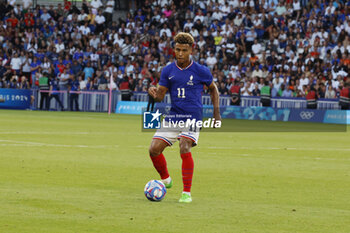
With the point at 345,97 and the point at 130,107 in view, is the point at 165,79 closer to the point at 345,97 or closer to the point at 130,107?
the point at 345,97

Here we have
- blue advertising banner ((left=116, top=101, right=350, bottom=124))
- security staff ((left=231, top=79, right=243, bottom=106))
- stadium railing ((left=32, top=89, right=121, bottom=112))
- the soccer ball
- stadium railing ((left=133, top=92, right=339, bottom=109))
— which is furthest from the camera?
stadium railing ((left=32, top=89, right=121, bottom=112))

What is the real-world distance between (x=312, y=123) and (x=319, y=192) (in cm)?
2404

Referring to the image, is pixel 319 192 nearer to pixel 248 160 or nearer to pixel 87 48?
pixel 248 160

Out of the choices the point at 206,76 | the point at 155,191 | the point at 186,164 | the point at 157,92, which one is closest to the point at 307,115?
the point at 206,76

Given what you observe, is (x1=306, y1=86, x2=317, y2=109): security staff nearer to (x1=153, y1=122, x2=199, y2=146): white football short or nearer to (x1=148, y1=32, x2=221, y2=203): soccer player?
(x1=148, y1=32, x2=221, y2=203): soccer player

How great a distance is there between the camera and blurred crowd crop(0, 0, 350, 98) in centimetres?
3753

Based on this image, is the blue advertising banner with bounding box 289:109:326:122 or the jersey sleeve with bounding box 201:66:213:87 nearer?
the jersey sleeve with bounding box 201:66:213:87

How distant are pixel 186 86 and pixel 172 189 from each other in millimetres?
1671

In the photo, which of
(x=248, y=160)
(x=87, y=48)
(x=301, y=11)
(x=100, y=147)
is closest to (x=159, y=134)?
(x=248, y=160)

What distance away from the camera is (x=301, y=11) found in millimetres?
41281

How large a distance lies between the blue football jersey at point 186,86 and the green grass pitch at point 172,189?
3.69 ft

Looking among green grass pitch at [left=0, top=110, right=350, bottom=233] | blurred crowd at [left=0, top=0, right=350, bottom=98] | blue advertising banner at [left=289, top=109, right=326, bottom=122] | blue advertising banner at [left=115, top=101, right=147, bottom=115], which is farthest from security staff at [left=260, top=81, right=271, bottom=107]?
green grass pitch at [left=0, top=110, right=350, bottom=233]

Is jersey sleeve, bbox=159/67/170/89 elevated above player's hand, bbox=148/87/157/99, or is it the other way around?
jersey sleeve, bbox=159/67/170/89

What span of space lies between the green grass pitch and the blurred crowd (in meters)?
17.3
